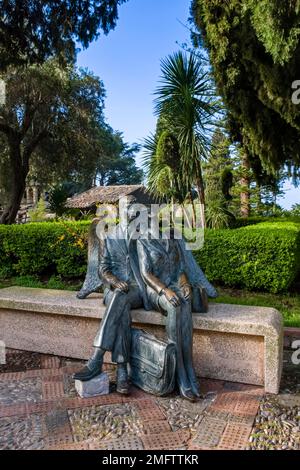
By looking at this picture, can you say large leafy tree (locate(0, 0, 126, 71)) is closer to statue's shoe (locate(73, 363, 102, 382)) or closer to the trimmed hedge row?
the trimmed hedge row

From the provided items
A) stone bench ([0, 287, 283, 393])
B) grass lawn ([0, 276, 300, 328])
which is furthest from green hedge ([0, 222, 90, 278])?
stone bench ([0, 287, 283, 393])

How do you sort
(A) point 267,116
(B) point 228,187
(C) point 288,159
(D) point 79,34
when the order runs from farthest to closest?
(B) point 228,187, (C) point 288,159, (D) point 79,34, (A) point 267,116

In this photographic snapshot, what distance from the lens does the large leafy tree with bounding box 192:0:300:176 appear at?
177 inches

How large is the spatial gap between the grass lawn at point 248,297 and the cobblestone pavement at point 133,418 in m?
1.65

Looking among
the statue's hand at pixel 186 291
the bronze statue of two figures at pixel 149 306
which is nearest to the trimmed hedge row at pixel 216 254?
the bronze statue of two figures at pixel 149 306

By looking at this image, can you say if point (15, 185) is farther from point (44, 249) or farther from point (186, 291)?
point (186, 291)

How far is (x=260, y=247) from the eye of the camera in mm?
5242

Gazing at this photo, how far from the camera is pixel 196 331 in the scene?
3150 millimetres

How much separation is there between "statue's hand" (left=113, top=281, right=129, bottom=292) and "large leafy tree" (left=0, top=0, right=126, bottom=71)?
602 cm

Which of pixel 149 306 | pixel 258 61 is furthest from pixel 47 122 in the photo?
pixel 149 306

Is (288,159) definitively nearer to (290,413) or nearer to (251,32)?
(251,32)

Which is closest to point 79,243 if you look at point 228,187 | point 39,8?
point 39,8

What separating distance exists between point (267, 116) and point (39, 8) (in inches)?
185
